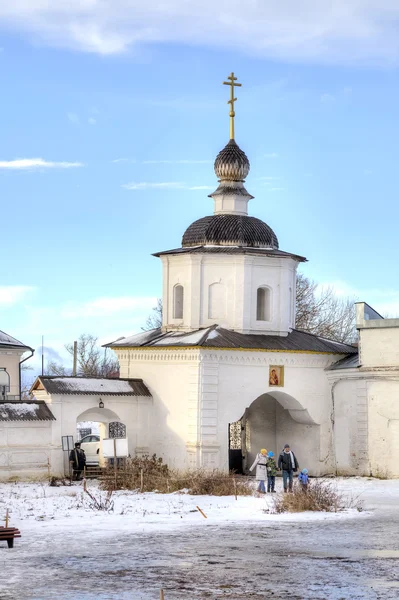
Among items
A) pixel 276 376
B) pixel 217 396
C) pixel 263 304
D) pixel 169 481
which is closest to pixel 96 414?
pixel 217 396

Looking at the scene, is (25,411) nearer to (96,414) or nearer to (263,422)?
(96,414)

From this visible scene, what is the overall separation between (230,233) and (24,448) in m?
8.90

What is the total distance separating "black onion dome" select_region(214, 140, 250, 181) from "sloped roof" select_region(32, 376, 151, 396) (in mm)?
Answer: 6972

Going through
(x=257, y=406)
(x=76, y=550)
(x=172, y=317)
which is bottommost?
(x=76, y=550)

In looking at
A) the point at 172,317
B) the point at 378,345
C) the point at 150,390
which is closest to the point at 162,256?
the point at 172,317

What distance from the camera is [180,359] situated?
33.2 meters

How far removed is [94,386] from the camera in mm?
33375

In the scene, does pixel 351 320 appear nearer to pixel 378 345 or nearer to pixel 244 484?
pixel 378 345

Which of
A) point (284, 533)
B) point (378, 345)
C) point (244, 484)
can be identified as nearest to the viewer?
point (284, 533)

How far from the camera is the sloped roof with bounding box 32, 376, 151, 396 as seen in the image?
3253cm

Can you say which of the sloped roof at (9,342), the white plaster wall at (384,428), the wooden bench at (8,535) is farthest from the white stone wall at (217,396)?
the wooden bench at (8,535)

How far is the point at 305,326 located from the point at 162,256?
17960mm

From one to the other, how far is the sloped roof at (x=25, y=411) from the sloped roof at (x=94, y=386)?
1.71ft

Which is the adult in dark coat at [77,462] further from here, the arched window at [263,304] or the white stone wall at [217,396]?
the arched window at [263,304]
